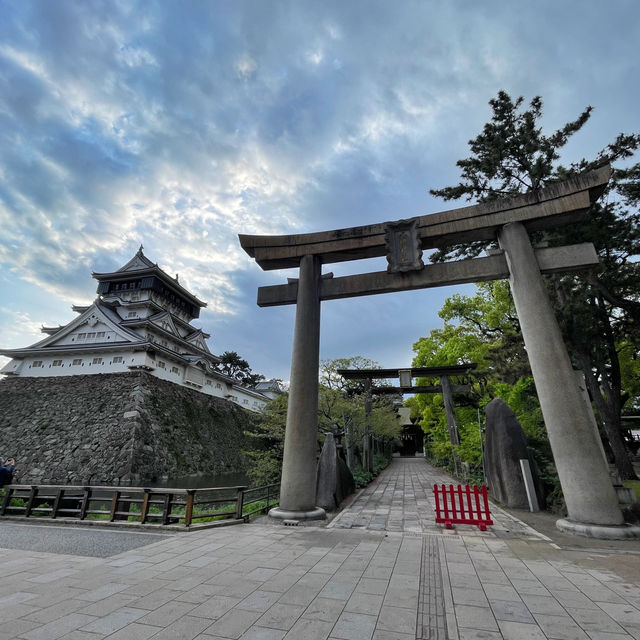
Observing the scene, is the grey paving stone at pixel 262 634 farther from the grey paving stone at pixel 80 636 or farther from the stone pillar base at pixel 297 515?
the stone pillar base at pixel 297 515

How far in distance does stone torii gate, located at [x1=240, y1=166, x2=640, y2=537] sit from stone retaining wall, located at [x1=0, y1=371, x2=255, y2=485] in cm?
1626

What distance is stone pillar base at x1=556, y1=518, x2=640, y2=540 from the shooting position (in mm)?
5773

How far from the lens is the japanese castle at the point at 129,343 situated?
2553cm

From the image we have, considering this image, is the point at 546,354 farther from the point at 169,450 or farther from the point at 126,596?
the point at 169,450

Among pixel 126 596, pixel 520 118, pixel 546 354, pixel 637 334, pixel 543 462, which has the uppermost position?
pixel 520 118

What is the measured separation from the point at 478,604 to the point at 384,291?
273 inches

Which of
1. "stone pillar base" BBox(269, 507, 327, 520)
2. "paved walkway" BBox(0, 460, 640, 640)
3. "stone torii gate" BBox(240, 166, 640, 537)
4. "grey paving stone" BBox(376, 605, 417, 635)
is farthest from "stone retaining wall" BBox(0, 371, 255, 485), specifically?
"grey paving stone" BBox(376, 605, 417, 635)

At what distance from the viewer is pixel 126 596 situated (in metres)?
3.74

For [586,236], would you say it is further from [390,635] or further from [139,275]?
[139,275]

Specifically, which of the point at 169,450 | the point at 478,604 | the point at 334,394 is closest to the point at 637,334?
the point at 334,394

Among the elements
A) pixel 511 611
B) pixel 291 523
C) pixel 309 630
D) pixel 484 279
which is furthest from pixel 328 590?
pixel 484 279

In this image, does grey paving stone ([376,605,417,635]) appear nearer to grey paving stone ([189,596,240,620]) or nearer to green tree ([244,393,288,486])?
grey paving stone ([189,596,240,620])

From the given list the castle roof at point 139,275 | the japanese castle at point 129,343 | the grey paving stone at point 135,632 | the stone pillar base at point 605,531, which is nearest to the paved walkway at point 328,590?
the grey paving stone at point 135,632

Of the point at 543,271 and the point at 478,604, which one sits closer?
the point at 478,604
